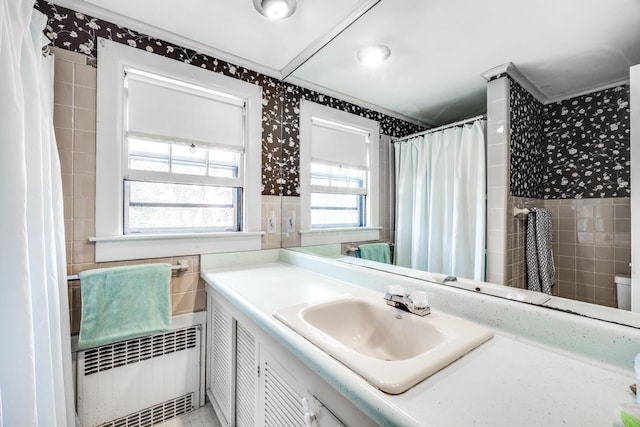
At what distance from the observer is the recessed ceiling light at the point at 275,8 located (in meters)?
1.32

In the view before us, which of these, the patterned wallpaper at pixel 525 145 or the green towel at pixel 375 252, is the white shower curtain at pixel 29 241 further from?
the patterned wallpaper at pixel 525 145

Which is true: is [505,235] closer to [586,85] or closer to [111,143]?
[586,85]

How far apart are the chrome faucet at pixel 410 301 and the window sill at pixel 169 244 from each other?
1.09 meters

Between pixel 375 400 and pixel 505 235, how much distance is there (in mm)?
618

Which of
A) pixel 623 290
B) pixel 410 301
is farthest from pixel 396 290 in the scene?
pixel 623 290

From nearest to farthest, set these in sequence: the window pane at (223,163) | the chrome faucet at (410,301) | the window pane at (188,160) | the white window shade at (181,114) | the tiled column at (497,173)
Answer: the tiled column at (497,173), the chrome faucet at (410,301), the white window shade at (181,114), the window pane at (188,160), the window pane at (223,163)

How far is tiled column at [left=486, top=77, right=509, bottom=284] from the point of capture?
83 centimetres

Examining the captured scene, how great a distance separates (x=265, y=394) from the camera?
3.38ft

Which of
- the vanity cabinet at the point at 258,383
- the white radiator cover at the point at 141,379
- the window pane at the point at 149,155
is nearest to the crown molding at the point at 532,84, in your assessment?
the vanity cabinet at the point at 258,383

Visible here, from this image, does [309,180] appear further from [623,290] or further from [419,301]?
[623,290]

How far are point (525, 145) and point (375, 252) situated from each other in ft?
2.45

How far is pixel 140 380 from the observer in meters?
1.50

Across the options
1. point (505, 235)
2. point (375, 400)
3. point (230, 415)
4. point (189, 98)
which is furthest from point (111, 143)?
point (505, 235)

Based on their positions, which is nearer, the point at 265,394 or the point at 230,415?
the point at 265,394
